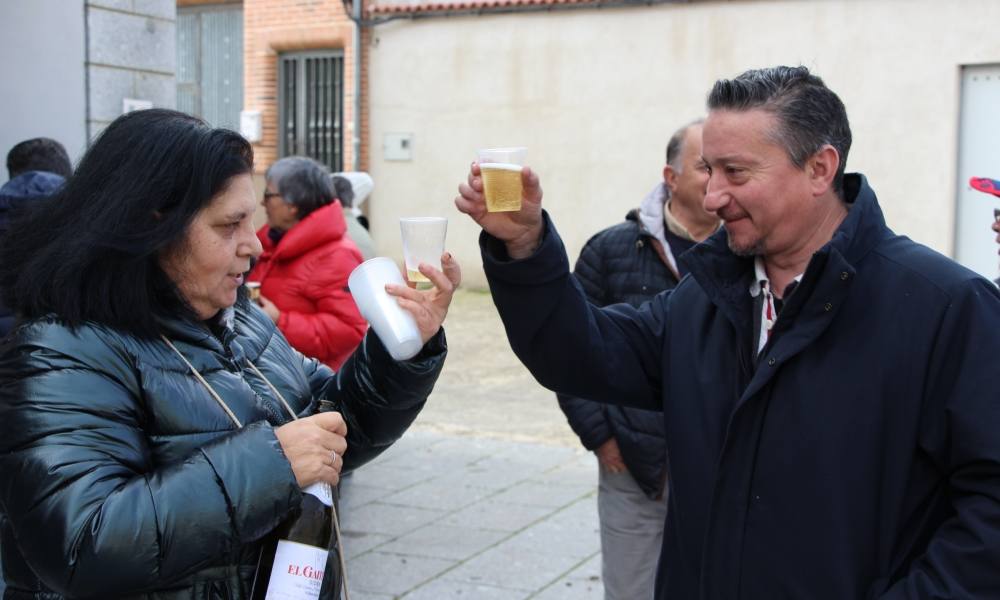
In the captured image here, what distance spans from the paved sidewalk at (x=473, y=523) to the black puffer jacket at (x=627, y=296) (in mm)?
1360

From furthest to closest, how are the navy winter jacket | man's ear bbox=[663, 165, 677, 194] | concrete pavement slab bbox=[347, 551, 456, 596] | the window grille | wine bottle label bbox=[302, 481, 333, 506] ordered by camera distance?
1. the window grille
2. concrete pavement slab bbox=[347, 551, 456, 596]
3. man's ear bbox=[663, 165, 677, 194]
4. wine bottle label bbox=[302, 481, 333, 506]
5. the navy winter jacket

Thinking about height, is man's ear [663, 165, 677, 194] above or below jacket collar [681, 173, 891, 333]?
above

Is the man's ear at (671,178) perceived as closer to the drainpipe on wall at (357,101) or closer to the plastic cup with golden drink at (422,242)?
the plastic cup with golden drink at (422,242)

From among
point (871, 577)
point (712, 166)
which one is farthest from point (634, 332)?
point (871, 577)

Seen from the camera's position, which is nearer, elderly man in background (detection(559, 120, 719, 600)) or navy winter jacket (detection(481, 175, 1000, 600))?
navy winter jacket (detection(481, 175, 1000, 600))

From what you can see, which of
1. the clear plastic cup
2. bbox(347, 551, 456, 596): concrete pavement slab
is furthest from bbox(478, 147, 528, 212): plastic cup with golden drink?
bbox(347, 551, 456, 596): concrete pavement slab

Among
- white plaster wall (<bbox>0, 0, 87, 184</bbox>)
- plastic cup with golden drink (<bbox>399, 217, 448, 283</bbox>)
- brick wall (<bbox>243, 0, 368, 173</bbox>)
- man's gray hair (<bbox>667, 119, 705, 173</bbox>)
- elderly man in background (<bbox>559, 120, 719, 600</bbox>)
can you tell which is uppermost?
brick wall (<bbox>243, 0, 368, 173</bbox>)

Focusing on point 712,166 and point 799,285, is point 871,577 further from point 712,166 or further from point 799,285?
point 712,166

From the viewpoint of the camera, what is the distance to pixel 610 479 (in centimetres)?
404

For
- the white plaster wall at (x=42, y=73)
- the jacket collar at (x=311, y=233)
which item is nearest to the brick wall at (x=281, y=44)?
the white plaster wall at (x=42, y=73)

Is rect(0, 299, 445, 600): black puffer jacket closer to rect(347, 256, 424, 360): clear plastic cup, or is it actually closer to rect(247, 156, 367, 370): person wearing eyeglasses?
rect(347, 256, 424, 360): clear plastic cup

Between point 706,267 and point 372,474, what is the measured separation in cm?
493

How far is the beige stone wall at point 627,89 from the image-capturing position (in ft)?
43.2

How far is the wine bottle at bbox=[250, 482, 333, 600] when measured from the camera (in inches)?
82.8
